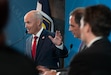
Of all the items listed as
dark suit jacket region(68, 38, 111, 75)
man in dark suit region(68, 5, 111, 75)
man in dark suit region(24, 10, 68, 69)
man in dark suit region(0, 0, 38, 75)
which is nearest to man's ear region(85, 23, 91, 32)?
man in dark suit region(68, 5, 111, 75)

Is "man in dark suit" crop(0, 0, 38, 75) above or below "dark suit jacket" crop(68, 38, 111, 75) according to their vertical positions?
above

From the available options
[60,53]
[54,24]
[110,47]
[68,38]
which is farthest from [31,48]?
[54,24]

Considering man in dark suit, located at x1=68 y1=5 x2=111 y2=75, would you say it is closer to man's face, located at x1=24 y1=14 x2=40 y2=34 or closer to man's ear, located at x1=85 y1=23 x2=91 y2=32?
man's ear, located at x1=85 y1=23 x2=91 y2=32

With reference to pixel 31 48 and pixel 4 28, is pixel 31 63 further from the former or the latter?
pixel 31 48

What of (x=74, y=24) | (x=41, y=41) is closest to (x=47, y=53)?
(x=41, y=41)

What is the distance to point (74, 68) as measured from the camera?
1.82m

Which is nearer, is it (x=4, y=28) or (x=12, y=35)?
(x=4, y=28)

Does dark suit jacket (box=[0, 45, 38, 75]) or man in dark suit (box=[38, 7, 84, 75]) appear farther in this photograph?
man in dark suit (box=[38, 7, 84, 75])

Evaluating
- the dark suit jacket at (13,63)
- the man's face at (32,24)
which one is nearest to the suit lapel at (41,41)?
the man's face at (32,24)

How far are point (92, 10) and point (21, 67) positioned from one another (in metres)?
0.88

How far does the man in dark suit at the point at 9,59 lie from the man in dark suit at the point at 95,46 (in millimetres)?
693

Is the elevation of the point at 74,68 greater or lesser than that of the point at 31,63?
lesser

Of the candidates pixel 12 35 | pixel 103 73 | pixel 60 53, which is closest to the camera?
pixel 103 73

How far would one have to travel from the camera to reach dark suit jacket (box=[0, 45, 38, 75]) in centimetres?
108
